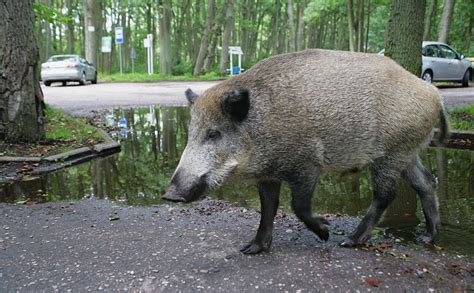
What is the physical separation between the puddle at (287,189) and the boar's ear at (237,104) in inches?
67.2

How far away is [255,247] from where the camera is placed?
3543mm

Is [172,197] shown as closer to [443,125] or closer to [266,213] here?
[266,213]


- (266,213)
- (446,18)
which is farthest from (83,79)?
(266,213)

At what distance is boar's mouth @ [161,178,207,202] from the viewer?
2.92m

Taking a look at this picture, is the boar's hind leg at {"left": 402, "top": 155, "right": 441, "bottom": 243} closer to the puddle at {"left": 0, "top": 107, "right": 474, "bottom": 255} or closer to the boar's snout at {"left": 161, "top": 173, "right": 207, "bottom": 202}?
the puddle at {"left": 0, "top": 107, "right": 474, "bottom": 255}

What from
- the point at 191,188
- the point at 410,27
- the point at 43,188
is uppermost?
the point at 410,27

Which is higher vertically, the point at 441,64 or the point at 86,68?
the point at 441,64

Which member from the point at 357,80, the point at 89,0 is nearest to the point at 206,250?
the point at 357,80

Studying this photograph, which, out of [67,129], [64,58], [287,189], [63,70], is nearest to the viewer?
[287,189]

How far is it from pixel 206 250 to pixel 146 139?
5300mm

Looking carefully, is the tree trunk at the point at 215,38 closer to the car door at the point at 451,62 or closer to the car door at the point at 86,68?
the car door at the point at 86,68

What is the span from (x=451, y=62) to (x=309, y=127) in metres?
16.3

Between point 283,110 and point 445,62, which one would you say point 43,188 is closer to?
point 283,110

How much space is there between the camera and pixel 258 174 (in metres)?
3.36
